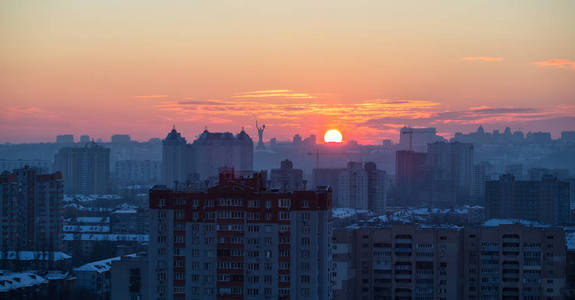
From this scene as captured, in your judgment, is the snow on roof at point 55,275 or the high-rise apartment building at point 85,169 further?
the high-rise apartment building at point 85,169

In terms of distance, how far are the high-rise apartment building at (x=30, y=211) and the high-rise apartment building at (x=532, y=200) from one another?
15.9 metres

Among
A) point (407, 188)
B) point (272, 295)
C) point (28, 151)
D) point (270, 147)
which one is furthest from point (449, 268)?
point (270, 147)

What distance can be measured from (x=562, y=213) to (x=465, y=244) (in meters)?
18.6

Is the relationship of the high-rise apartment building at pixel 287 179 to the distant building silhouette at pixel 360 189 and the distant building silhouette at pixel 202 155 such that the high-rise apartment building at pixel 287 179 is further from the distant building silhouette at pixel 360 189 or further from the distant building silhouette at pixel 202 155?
the distant building silhouette at pixel 202 155

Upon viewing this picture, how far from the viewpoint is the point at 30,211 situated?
23328 mm

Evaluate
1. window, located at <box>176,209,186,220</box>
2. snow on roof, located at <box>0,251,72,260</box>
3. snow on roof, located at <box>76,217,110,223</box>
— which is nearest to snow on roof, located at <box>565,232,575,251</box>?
window, located at <box>176,209,186,220</box>

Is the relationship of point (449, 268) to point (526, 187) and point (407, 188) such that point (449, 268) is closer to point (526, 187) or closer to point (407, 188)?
point (526, 187)

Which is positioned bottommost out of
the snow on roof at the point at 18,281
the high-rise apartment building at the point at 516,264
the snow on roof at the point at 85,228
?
the snow on roof at the point at 18,281

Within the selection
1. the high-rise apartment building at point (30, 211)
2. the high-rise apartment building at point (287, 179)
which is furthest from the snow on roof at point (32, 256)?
the high-rise apartment building at point (287, 179)

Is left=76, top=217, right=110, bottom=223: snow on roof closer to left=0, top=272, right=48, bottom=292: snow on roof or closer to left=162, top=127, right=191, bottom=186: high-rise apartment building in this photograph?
left=0, top=272, right=48, bottom=292: snow on roof

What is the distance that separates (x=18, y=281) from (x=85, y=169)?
32.2 meters

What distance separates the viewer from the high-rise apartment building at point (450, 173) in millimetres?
44459

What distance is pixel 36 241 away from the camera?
22.9m

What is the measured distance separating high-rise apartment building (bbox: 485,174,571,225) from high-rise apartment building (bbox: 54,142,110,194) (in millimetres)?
22908
